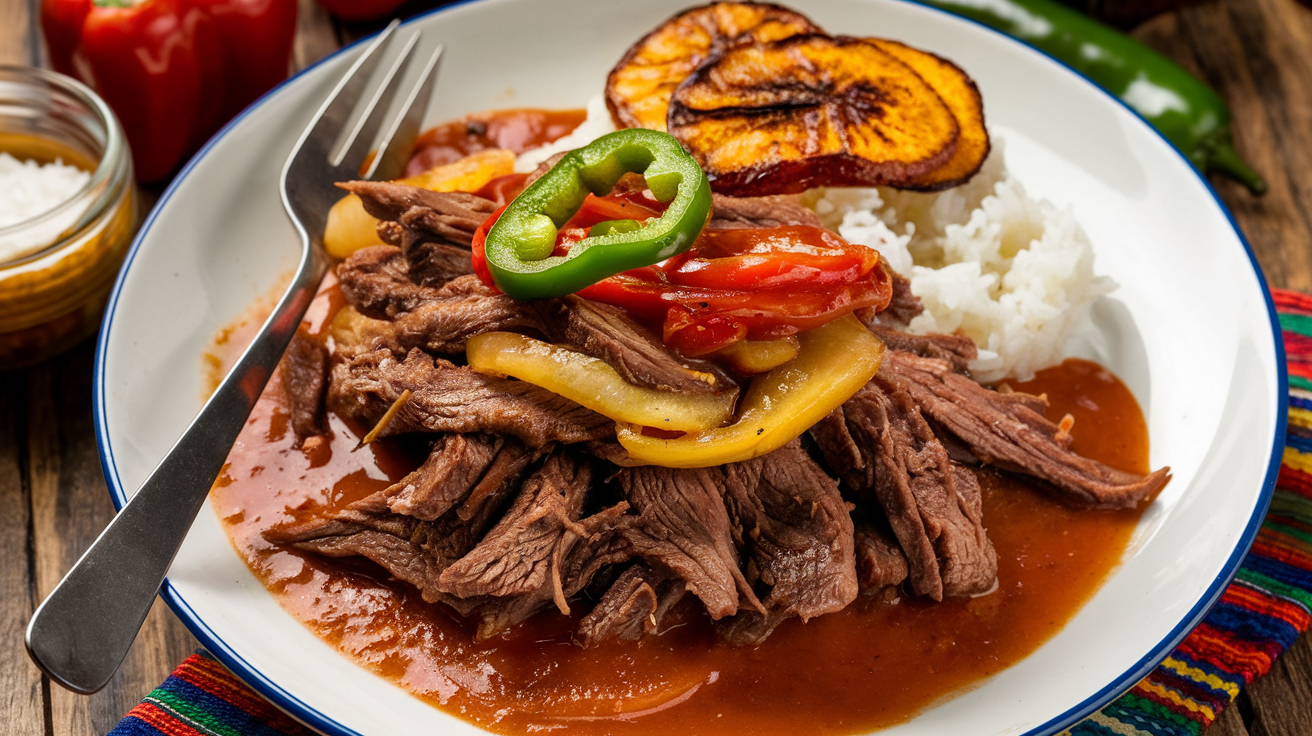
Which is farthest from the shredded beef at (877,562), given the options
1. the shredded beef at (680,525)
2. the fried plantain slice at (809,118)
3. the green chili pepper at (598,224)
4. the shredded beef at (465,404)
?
the fried plantain slice at (809,118)

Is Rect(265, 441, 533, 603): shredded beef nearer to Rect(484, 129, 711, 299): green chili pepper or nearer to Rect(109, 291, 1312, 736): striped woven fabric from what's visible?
Rect(109, 291, 1312, 736): striped woven fabric

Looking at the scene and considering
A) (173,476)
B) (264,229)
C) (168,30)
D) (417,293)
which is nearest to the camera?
(173,476)

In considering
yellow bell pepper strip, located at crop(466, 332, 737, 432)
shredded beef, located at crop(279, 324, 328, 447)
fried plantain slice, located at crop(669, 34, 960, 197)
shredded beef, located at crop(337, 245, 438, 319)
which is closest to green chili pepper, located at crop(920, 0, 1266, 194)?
fried plantain slice, located at crop(669, 34, 960, 197)

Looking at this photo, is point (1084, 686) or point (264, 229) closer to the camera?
point (1084, 686)

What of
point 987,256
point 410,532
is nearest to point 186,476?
point 410,532

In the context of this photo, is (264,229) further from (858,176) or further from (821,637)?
(821,637)

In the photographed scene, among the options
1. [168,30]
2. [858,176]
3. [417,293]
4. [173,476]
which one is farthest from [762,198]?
[168,30]

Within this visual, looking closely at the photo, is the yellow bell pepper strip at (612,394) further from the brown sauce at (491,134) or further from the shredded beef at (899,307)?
the brown sauce at (491,134)
